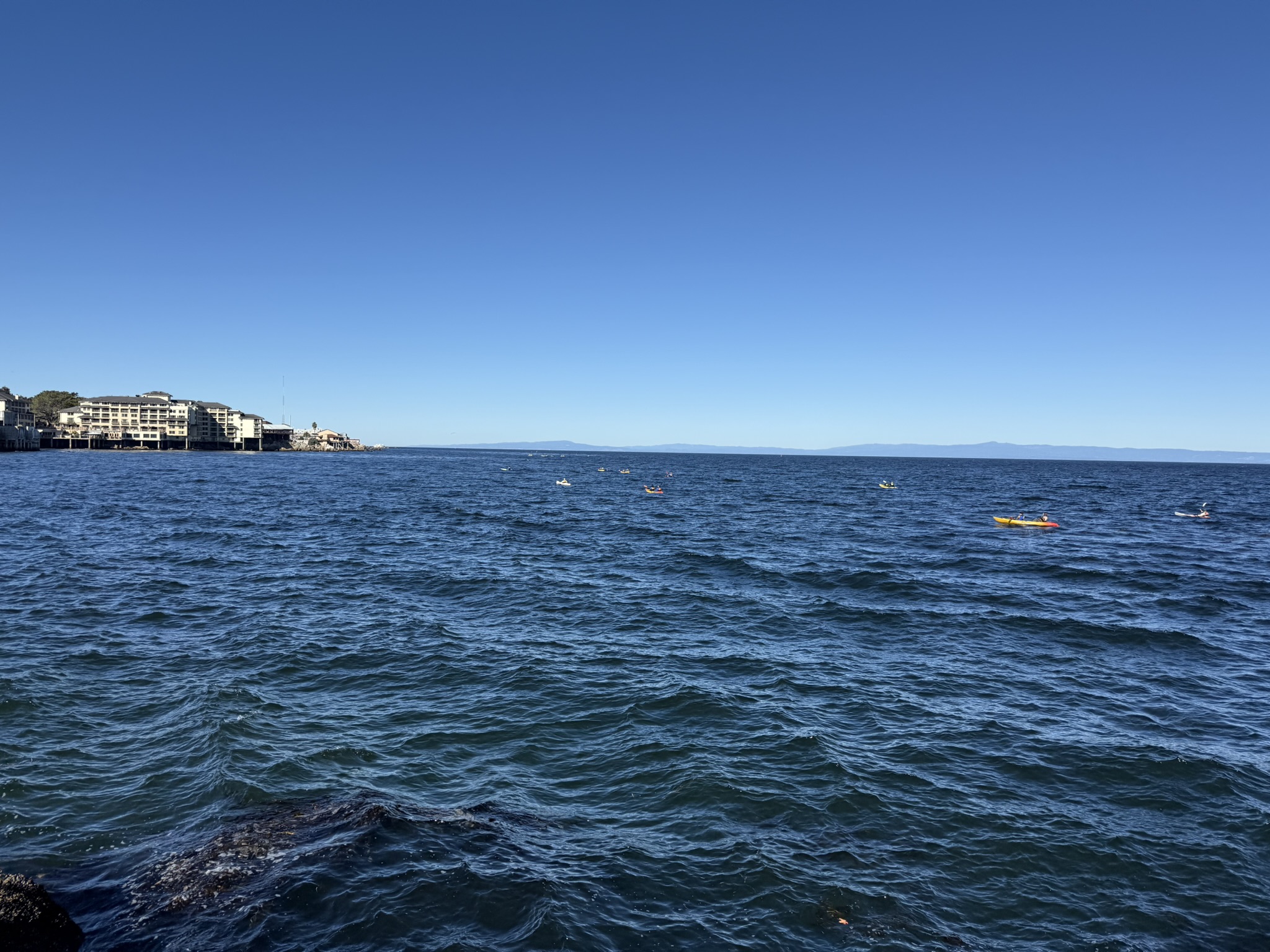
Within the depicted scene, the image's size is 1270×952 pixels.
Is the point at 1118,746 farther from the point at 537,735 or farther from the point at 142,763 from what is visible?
the point at 142,763

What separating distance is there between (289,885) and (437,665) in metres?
11.4

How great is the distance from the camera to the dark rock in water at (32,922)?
28.5 feet

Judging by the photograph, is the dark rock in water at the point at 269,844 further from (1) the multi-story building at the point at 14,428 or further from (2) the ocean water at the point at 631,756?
(1) the multi-story building at the point at 14,428

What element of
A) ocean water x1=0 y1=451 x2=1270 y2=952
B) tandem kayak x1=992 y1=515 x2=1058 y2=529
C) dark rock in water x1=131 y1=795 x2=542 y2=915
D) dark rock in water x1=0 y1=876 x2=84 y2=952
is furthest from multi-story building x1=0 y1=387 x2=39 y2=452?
dark rock in water x1=0 y1=876 x2=84 y2=952

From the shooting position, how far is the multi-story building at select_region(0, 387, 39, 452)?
17300 cm

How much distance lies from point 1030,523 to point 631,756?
5998cm

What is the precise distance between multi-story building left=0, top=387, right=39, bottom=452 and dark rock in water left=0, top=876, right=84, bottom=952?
217 m

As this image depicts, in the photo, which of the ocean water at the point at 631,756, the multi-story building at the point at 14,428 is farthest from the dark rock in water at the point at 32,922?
the multi-story building at the point at 14,428

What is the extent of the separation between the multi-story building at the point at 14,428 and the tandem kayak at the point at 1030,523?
706ft

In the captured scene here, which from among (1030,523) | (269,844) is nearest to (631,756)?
(269,844)

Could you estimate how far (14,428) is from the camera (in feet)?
570

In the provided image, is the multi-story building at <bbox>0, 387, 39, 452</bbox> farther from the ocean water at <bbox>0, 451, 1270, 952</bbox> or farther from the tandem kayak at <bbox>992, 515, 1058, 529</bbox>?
the tandem kayak at <bbox>992, 515, 1058, 529</bbox>

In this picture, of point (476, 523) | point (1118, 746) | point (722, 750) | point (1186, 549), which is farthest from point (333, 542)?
point (1186, 549)

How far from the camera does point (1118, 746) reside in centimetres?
1702
